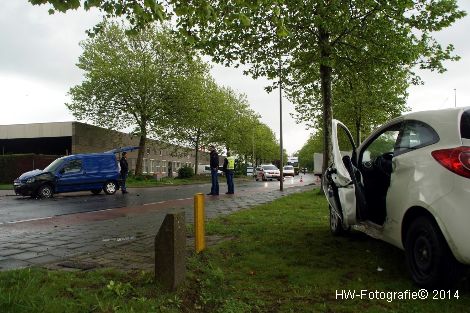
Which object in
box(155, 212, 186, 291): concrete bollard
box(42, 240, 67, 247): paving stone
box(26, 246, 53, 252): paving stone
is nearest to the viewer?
box(155, 212, 186, 291): concrete bollard

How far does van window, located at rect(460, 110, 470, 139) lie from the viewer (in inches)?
153

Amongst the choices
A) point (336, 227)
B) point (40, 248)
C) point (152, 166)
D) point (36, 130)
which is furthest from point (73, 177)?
point (152, 166)

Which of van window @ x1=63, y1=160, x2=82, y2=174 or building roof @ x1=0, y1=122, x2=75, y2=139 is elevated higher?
building roof @ x1=0, y1=122, x2=75, y2=139

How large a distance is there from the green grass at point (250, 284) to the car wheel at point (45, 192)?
14022mm

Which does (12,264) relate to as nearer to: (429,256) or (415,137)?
(429,256)

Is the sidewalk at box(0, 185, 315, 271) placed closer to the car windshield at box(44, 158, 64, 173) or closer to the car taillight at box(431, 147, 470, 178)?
the car taillight at box(431, 147, 470, 178)

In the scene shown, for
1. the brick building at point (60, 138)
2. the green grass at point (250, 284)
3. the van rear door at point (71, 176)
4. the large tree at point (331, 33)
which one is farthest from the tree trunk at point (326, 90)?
the brick building at point (60, 138)

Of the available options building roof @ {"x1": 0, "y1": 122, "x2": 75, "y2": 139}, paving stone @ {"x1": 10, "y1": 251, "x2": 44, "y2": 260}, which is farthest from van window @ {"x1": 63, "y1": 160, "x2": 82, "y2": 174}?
building roof @ {"x1": 0, "y1": 122, "x2": 75, "y2": 139}

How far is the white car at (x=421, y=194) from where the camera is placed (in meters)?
3.68

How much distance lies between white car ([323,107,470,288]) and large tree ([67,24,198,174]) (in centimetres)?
2964

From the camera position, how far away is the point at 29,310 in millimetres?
3295

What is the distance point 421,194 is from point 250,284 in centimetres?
190

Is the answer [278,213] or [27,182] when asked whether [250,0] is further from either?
[27,182]

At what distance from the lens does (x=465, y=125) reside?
3951 millimetres
